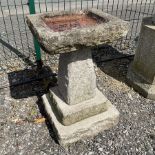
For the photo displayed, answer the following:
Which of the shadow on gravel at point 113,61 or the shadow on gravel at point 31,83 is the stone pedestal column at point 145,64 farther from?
the shadow on gravel at point 31,83

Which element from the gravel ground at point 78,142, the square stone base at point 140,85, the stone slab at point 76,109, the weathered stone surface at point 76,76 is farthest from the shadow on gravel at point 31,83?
the square stone base at point 140,85

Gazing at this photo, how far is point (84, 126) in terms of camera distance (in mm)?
3029

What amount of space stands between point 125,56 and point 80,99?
2.30 meters

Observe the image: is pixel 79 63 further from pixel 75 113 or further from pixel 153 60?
pixel 153 60

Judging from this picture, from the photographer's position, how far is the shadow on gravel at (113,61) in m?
4.48

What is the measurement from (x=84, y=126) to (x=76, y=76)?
680 millimetres

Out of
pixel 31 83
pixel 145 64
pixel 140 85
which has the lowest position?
pixel 31 83

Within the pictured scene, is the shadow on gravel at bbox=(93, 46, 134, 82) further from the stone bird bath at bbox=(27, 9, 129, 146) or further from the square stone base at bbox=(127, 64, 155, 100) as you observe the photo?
the stone bird bath at bbox=(27, 9, 129, 146)

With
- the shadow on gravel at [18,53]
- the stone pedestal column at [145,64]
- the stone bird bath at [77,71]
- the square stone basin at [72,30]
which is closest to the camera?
the square stone basin at [72,30]

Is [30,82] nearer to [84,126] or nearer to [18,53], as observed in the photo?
[18,53]

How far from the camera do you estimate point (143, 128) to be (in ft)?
10.9

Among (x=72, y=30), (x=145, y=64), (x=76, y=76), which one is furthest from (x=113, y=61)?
(x=72, y=30)

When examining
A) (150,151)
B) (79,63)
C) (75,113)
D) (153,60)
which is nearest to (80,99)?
(75,113)

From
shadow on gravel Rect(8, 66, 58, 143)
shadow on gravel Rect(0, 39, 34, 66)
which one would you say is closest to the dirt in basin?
shadow on gravel Rect(8, 66, 58, 143)
